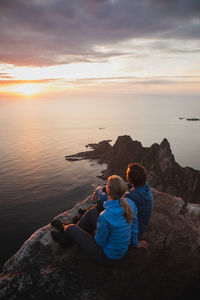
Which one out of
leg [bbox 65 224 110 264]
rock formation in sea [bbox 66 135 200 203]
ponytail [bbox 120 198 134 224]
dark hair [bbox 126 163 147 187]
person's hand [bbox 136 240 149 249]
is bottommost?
rock formation in sea [bbox 66 135 200 203]

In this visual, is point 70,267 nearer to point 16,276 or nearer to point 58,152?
point 16,276

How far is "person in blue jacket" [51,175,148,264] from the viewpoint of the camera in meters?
5.85

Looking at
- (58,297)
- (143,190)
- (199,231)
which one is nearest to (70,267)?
(58,297)

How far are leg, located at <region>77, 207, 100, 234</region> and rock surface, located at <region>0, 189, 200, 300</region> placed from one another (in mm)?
877

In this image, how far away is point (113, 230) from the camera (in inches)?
239

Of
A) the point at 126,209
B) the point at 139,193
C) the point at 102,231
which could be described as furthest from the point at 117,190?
the point at 139,193

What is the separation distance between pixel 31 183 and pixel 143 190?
6933 cm

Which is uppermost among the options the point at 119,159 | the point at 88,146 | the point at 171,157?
the point at 171,157

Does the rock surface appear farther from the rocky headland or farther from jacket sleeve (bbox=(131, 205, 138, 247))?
jacket sleeve (bbox=(131, 205, 138, 247))

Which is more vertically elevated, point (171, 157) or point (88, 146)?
point (171, 157)

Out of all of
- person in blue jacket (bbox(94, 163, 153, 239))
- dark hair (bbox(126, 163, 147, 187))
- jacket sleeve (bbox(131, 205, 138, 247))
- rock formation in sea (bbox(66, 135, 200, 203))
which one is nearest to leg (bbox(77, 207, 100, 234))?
person in blue jacket (bbox(94, 163, 153, 239))

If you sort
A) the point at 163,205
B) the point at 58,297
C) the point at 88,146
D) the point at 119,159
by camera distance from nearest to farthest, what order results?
the point at 58,297
the point at 163,205
the point at 119,159
the point at 88,146

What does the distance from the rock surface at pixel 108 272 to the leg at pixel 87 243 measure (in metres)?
0.49

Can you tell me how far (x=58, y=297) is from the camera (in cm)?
583
